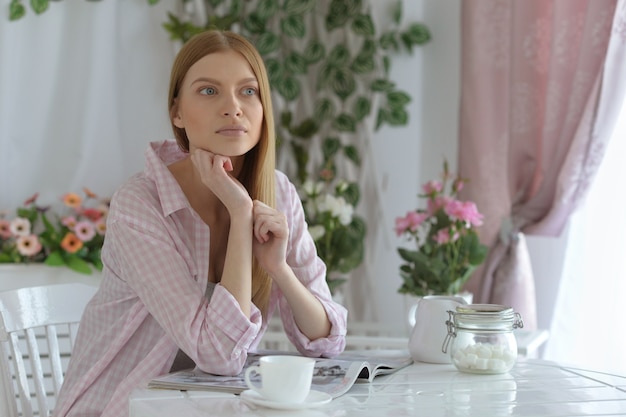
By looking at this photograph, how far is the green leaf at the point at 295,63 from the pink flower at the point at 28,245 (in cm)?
94

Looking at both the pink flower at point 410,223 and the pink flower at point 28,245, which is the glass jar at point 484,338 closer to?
the pink flower at point 410,223

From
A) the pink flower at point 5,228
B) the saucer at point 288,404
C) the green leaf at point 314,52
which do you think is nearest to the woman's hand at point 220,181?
the saucer at point 288,404

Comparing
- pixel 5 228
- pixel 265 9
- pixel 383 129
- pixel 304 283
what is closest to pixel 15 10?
pixel 5 228

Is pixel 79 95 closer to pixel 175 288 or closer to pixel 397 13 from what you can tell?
pixel 397 13

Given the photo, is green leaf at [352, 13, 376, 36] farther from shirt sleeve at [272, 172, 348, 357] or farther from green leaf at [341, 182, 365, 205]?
shirt sleeve at [272, 172, 348, 357]

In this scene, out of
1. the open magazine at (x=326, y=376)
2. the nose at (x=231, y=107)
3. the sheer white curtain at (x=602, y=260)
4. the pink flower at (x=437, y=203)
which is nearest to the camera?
the open magazine at (x=326, y=376)

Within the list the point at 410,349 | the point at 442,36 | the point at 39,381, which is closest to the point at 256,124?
the point at 410,349

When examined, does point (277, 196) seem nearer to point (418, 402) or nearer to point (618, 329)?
point (418, 402)

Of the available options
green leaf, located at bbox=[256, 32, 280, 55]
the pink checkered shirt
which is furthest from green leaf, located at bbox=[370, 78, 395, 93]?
the pink checkered shirt

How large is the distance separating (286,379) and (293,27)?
6.20 feet

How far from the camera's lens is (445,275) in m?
2.32

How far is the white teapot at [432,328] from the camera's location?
1531 mm

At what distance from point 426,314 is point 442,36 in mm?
1577

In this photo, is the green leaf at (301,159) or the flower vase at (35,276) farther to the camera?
the green leaf at (301,159)
